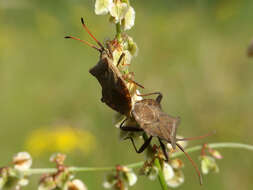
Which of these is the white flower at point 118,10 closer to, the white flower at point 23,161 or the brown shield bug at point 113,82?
the brown shield bug at point 113,82

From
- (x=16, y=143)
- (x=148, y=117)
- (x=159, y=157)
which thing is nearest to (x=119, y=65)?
(x=148, y=117)

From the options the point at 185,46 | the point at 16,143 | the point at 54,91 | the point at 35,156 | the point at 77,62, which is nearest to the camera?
the point at 35,156

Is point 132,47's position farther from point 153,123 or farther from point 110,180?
point 110,180

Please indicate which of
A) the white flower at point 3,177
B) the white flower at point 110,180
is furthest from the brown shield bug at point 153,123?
the white flower at point 3,177

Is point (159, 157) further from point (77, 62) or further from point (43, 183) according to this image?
point (77, 62)

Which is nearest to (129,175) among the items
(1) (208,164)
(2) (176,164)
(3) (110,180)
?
(3) (110,180)

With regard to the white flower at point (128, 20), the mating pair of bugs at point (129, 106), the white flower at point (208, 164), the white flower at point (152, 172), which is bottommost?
the white flower at point (208, 164)
